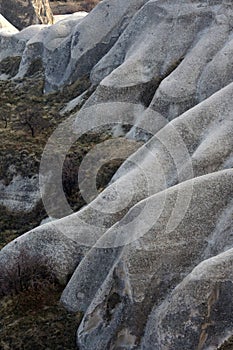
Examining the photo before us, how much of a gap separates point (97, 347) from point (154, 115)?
16936 mm

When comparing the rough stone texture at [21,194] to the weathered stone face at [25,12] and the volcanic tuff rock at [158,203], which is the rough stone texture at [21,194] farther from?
the weathered stone face at [25,12]

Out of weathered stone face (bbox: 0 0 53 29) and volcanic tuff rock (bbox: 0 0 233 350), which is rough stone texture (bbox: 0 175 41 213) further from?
weathered stone face (bbox: 0 0 53 29)

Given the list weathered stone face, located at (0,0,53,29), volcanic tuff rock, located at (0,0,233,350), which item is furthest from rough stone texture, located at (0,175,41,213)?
weathered stone face, located at (0,0,53,29)

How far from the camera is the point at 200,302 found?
2023cm

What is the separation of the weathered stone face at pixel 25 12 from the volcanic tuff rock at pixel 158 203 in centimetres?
4705

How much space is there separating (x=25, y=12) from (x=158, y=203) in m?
73.1

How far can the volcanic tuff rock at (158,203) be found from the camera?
20891 millimetres

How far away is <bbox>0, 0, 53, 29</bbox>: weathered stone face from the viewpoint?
300ft

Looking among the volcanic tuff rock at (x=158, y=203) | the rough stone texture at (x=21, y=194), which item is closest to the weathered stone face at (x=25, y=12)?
the volcanic tuff rock at (x=158, y=203)

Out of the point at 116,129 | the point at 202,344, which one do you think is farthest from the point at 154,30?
the point at 202,344

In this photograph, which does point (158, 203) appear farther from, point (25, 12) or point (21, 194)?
point (25, 12)

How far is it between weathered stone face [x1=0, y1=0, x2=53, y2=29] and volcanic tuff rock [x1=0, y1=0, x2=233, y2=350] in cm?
4705

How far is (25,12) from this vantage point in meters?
91.9

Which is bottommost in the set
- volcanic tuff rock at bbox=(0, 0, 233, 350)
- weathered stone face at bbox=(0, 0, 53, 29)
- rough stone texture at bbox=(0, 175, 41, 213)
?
weathered stone face at bbox=(0, 0, 53, 29)
